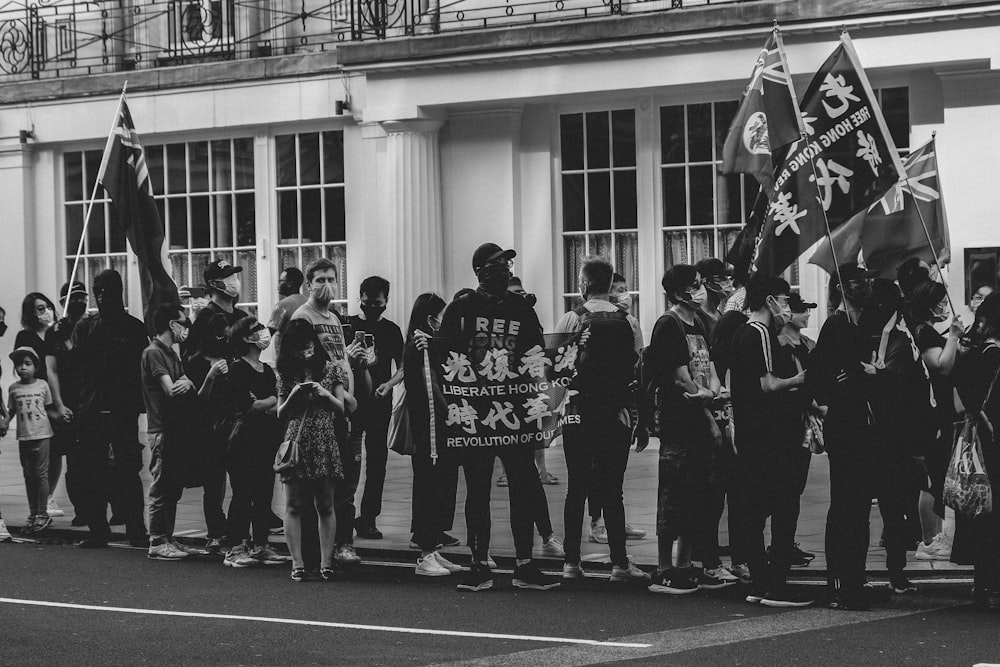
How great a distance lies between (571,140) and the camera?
18672mm

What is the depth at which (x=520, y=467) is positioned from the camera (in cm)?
1023

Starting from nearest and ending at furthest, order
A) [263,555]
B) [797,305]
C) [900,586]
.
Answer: [900,586] < [797,305] < [263,555]

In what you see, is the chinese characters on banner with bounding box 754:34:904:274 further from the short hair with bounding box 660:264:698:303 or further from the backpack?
the backpack

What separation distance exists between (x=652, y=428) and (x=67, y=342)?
4.97m

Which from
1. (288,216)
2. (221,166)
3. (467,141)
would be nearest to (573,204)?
(467,141)

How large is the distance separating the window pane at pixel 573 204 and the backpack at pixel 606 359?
850cm

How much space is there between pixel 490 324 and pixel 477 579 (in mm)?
1470

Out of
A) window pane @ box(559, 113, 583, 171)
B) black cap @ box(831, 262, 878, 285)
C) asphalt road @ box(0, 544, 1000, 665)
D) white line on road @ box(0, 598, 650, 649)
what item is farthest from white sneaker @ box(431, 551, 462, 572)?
window pane @ box(559, 113, 583, 171)

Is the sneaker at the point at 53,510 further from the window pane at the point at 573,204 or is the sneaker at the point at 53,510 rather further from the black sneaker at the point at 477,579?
the window pane at the point at 573,204

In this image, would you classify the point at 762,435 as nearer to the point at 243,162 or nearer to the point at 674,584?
the point at 674,584

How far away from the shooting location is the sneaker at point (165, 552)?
11484mm

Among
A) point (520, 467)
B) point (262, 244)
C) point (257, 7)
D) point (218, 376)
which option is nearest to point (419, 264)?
point (262, 244)

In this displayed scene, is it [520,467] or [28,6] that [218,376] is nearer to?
[520,467]

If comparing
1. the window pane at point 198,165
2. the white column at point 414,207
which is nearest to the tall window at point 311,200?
the white column at point 414,207
